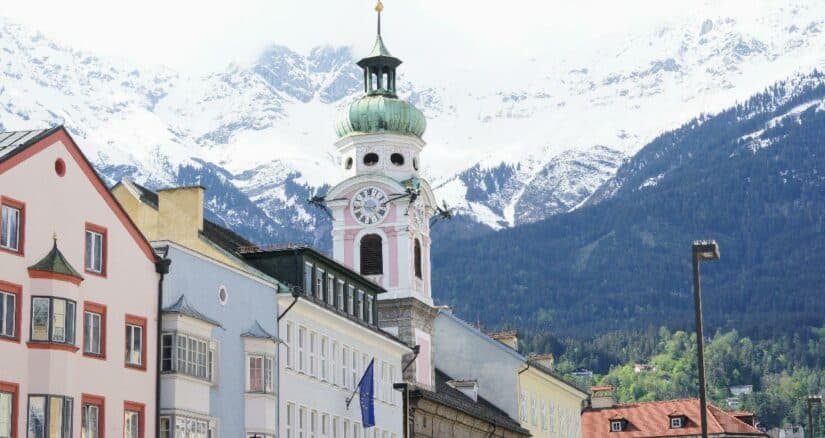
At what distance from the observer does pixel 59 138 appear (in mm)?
60969

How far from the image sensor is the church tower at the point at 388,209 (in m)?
114

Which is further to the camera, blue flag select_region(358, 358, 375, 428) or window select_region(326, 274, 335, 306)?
blue flag select_region(358, 358, 375, 428)

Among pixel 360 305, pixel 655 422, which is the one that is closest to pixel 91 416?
pixel 360 305

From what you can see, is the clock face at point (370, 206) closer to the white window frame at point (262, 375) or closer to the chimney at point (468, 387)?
the chimney at point (468, 387)

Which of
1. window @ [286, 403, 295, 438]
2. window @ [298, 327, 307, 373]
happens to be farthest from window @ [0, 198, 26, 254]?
window @ [298, 327, 307, 373]

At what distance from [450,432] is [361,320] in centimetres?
1962

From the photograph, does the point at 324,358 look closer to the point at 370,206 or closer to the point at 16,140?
the point at 16,140

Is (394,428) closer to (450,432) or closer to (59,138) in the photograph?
A: (450,432)

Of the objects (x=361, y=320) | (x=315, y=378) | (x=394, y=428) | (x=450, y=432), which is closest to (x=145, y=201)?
(x=315, y=378)

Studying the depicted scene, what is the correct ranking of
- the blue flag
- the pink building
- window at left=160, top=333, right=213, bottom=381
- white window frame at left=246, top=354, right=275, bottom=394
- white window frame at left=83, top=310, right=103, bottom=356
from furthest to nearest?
the blue flag < white window frame at left=246, top=354, right=275, bottom=394 < window at left=160, top=333, right=213, bottom=381 < white window frame at left=83, top=310, right=103, bottom=356 < the pink building

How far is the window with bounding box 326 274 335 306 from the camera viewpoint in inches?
3270

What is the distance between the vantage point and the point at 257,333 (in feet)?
237

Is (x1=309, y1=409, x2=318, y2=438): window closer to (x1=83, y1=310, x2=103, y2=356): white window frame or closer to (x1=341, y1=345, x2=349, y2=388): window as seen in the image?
(x1=341, y1=345, x2=349, y2=388): window

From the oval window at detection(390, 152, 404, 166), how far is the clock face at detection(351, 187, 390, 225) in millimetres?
2928
